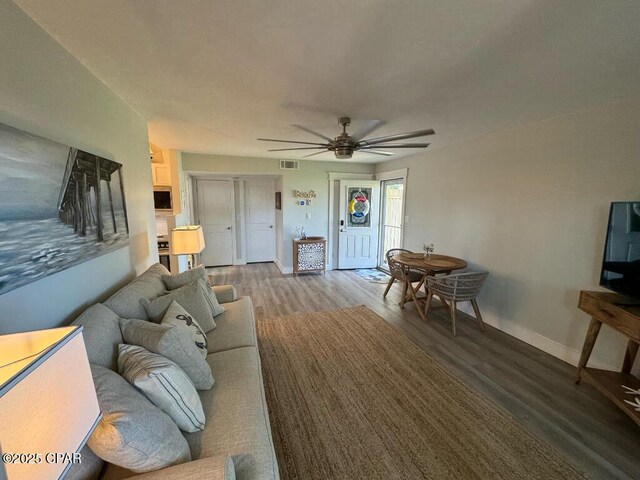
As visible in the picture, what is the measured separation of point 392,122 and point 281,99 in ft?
3.92

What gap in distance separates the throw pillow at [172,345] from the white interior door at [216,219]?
4491 millimetres

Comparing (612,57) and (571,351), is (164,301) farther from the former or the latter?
(571,351)

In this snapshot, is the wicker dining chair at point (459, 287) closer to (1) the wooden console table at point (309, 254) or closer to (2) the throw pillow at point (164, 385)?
(1) the wooden console table at point (309, 254)

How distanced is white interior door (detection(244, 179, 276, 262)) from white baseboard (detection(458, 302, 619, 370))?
4.46 meters

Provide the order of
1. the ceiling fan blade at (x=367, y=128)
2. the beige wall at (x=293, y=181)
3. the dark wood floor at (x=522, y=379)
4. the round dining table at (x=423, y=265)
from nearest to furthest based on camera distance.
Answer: the dark wood floor at (x=522, y=379), the ceiling fan blade at (x=367, y=128), the round dining table at (x=423, y=265), the beige wall at (x=293, y=181)

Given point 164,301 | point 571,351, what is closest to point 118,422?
point 164,301

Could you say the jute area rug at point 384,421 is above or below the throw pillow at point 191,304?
below

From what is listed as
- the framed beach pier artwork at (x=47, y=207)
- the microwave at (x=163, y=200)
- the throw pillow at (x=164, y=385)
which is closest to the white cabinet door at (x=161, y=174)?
the microwave at (x=163, y=200)

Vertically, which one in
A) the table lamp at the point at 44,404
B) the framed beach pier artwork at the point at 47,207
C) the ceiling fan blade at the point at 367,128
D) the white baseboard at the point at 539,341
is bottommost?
the white baseboard at the point at 539,341

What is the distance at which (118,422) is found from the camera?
799mm

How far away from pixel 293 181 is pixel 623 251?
438 cm

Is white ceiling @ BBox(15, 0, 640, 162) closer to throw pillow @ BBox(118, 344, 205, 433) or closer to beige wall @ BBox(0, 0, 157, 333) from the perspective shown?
beige wall @ BBox(0, 0, 157, 333)

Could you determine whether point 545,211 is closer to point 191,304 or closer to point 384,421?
point 384,421

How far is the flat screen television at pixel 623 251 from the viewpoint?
5.94 ft
